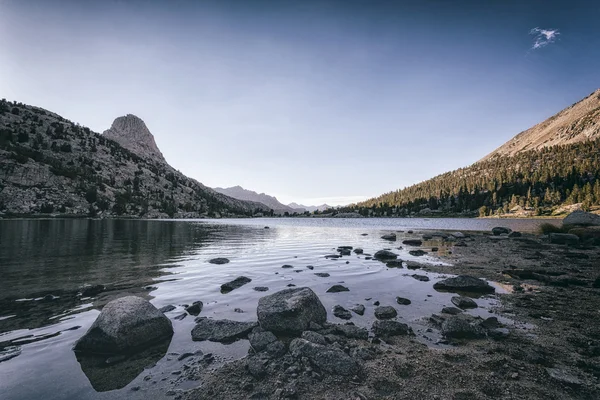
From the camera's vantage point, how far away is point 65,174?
127m

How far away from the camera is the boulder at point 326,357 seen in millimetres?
7766

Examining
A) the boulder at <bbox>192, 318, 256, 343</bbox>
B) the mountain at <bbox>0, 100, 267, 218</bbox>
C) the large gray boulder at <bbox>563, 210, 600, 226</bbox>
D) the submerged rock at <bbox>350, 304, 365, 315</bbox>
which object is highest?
the mountain at <bbox>0, 100, 267, 218</bbox>

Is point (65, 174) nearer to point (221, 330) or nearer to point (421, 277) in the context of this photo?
point (221, 330)

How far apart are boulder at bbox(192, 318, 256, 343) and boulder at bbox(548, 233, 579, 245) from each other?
52898 mm

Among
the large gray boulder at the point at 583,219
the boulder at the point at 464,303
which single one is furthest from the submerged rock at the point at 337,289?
the large gray boulder at the point at 583,219

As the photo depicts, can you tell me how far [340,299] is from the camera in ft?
50.2

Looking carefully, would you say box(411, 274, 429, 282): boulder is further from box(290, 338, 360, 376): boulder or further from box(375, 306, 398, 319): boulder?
box(290, 338, 360, 376): boulder

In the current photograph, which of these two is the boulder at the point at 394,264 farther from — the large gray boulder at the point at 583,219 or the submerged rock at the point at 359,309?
the large gray boulder at the point at 583,219

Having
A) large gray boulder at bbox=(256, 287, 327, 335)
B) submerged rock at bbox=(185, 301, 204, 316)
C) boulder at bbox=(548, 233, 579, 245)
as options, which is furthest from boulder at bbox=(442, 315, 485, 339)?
boulder at bbox=(548, 233, 579, 245)

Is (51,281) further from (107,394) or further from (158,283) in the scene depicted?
(107,394)

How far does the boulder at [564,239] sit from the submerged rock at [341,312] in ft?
158

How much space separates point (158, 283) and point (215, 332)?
1011cm

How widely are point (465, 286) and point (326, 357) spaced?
13.0 meters

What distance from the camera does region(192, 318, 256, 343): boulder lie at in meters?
10.1
